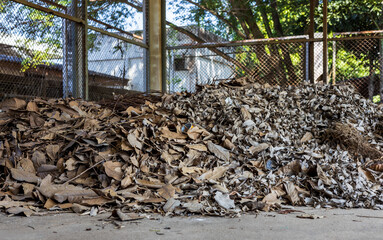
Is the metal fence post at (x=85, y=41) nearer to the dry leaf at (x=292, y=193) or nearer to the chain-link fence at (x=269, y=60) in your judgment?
the chain-link fence at (x=269, y=60)

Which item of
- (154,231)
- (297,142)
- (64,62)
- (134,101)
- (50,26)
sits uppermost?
(50,26)

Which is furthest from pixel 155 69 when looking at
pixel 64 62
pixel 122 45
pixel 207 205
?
pixel 207 205

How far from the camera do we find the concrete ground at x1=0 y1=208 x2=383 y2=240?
205cm

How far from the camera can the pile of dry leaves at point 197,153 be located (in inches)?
114

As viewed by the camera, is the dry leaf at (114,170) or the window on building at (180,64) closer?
the dry leaf at (114,170)

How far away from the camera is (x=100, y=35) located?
5.97 metres

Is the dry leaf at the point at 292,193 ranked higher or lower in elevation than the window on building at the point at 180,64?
lower

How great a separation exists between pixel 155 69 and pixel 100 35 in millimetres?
1525

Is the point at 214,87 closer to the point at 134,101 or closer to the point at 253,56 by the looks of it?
the point at 134,101

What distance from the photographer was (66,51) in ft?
17.5

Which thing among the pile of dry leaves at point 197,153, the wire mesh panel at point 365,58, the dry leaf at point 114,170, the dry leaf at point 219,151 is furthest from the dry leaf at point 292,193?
the wire mesh panel at point 365,58

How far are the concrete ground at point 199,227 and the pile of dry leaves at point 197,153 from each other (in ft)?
0.64

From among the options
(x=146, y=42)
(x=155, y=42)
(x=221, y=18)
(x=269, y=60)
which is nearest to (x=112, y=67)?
(x=146, y=42)

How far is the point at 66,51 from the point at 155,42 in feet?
7.44
